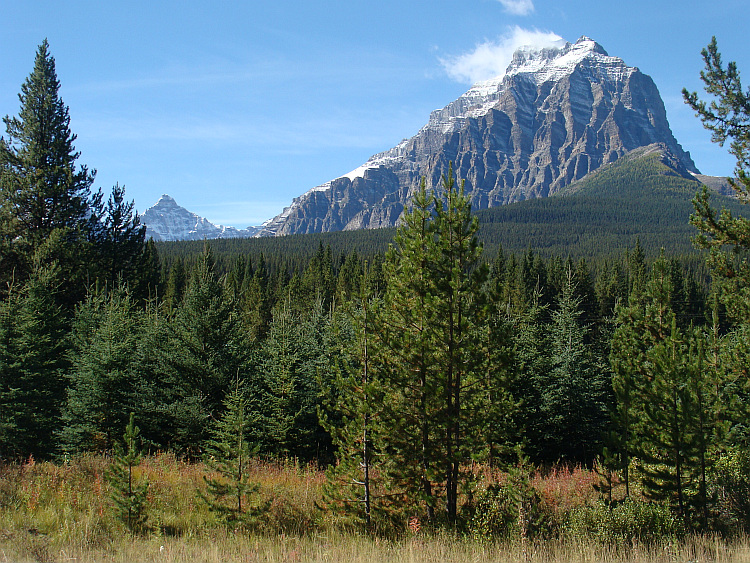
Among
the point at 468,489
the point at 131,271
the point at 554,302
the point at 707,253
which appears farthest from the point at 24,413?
the point at 554,302

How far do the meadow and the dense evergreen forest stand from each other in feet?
3.22

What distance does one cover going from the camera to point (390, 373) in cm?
970

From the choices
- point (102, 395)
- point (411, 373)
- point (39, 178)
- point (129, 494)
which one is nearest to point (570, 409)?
point (411, 373)

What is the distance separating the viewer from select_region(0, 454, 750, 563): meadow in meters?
7.57

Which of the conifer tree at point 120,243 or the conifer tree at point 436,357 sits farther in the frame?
the conifer tree at point 120,243

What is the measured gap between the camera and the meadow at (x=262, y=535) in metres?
7.57

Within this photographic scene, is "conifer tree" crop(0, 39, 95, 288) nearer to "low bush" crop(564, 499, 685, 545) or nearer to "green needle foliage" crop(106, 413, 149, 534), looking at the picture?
"green needle foliage" crop(106, 413, 149, 534)

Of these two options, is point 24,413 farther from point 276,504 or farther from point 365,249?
point 365,249

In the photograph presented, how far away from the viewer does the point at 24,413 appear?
13758mm

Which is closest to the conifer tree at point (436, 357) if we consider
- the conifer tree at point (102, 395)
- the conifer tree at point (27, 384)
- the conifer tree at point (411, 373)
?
the conifer tree at point (411, 373)

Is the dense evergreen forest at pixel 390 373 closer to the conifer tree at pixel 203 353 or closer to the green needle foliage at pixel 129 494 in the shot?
the conifer tree at pixel 203 353

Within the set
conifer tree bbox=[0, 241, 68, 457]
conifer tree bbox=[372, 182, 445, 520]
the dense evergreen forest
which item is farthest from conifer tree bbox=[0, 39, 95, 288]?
conifer tree bbox=[372, 182, 445, 520]

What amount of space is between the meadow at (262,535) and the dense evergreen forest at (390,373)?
98 centimetres

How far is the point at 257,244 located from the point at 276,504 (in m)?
171
